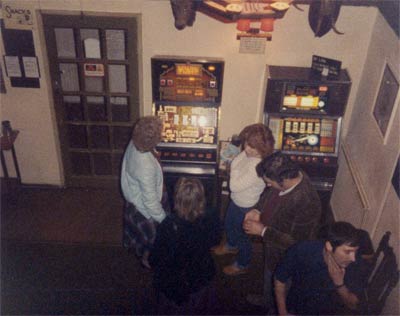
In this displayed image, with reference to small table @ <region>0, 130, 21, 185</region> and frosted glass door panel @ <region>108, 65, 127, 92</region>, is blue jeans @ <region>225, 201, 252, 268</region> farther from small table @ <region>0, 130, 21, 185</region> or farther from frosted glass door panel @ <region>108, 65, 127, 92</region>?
small table @ <region>0, 130, 21, 185</region>

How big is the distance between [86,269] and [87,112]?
191 cm

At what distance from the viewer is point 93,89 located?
5184 millimetres

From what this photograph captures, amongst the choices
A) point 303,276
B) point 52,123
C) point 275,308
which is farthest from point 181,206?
point 52,123

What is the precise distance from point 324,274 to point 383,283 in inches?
24.1

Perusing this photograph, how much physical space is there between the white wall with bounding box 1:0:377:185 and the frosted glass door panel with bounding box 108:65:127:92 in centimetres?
28

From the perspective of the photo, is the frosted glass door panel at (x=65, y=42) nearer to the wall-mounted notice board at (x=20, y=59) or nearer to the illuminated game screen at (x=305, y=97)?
the wall-mounted notice board at (x=20, y=59)

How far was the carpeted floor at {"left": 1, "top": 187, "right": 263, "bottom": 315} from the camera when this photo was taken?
13.6ft

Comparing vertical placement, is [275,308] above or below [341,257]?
below

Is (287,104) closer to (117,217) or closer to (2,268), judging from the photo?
(117,217)

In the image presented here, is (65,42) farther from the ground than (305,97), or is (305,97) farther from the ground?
(65,42)

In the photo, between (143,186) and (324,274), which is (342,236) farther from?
(143,186)

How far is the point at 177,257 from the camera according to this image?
10.1 ft

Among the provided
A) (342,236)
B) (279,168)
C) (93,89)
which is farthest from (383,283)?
(93,89)

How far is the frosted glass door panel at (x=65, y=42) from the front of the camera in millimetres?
4898
